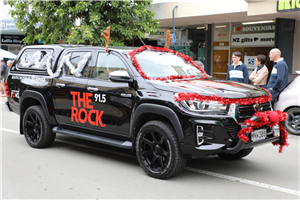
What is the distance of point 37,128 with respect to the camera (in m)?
6.79

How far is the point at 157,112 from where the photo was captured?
4.88 m

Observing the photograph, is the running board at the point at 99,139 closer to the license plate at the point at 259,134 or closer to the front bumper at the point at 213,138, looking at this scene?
the front bumper at the point at 213,138

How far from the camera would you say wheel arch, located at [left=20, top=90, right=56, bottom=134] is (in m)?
6.54

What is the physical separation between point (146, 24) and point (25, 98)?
8.21 meters

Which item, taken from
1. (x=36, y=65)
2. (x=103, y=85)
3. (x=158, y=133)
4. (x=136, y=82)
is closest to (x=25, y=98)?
(x=36, y=65)

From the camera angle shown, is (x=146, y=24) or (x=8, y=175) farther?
(x=146, y=24)

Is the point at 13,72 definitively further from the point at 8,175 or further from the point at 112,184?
the point at 112,184

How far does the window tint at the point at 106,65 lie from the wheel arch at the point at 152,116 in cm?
87

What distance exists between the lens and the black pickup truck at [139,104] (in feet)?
15.1

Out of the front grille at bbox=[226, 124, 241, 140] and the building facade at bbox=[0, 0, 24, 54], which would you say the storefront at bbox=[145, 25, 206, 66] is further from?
the front grille at bbox=[226, 124, 241, 140]

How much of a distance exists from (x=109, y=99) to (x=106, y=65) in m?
0.63

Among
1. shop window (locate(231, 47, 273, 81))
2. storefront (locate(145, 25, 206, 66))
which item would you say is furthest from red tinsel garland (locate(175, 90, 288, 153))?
storefront (locate(145, 25, 206, 66))

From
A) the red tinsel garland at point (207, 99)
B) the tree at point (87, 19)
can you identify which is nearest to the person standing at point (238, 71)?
the red tinsel garland at point (207, 99)

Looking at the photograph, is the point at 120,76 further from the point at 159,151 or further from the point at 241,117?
the point at 241,117
